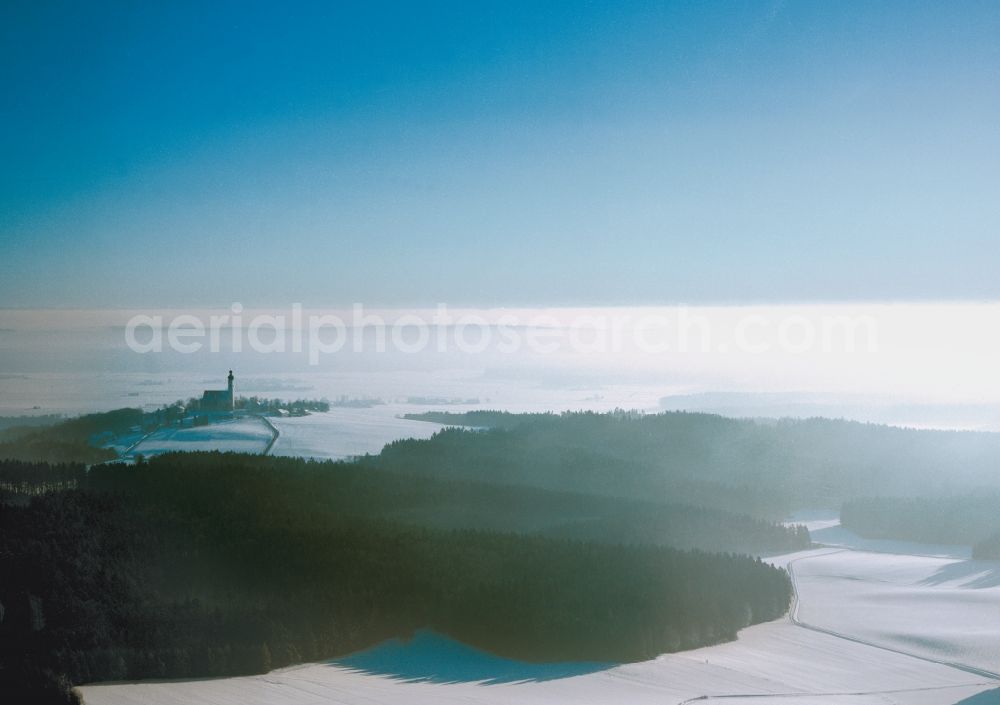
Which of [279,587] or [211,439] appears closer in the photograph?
[279,587]

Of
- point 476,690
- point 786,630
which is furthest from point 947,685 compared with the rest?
point 476,690

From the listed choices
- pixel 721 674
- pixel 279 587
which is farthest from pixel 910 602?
pixel 279 587

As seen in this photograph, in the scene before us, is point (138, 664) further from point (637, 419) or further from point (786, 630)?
point (637, 419)

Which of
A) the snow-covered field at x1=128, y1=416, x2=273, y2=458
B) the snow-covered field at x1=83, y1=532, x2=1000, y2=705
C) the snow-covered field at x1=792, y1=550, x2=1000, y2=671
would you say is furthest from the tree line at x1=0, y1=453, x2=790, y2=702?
the snow-covered field at x1=128, y1=416, x2=273, y2=458

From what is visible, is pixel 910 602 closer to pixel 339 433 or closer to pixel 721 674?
pixel 721 674

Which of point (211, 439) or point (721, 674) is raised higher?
point (211, 439)

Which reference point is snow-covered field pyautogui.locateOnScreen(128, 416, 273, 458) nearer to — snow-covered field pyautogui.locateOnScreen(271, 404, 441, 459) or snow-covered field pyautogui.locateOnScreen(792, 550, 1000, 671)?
snow-covered field pyautogui.locateOnScreen(271, 404, 441, 459)

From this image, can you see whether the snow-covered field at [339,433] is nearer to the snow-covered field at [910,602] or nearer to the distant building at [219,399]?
the distant building at [219,399]
